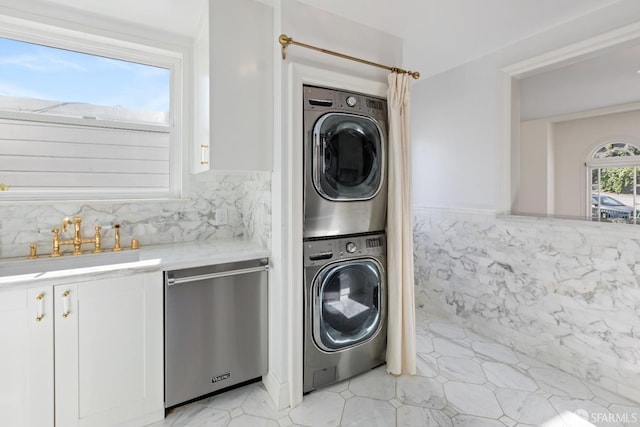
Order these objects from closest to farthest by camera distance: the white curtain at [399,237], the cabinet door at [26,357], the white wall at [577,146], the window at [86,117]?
the cabinet door at [26,357] → the window at [86,117] → the white curtain at [399,237] → the white wall at [577,146]

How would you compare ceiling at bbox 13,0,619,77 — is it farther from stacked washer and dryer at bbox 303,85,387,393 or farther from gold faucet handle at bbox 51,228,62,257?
gold faucet handle at bbox 51,228,62,257

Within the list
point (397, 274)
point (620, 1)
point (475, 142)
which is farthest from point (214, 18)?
point (620, 1)

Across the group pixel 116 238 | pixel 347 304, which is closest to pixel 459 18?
pixel 347 304

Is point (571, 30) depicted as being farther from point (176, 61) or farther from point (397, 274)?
point (176, 61)

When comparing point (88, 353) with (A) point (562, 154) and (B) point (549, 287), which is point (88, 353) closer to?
(B) point (549, 287)

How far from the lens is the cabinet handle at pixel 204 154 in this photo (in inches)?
74.2

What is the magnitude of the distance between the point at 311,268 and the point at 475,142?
1.98 m

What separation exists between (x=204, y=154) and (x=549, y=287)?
2.68 metres

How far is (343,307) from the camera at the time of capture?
2020 mm

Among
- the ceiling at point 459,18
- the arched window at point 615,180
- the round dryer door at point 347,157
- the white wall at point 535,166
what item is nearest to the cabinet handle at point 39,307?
the round dryer door at point 347,157

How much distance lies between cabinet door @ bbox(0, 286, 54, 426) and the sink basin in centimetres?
24

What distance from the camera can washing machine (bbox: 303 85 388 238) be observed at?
179cm

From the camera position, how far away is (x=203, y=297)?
1.75 metres

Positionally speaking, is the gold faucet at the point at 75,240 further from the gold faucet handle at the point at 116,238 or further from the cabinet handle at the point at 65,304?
the cabinet handle at the point at 65,304
